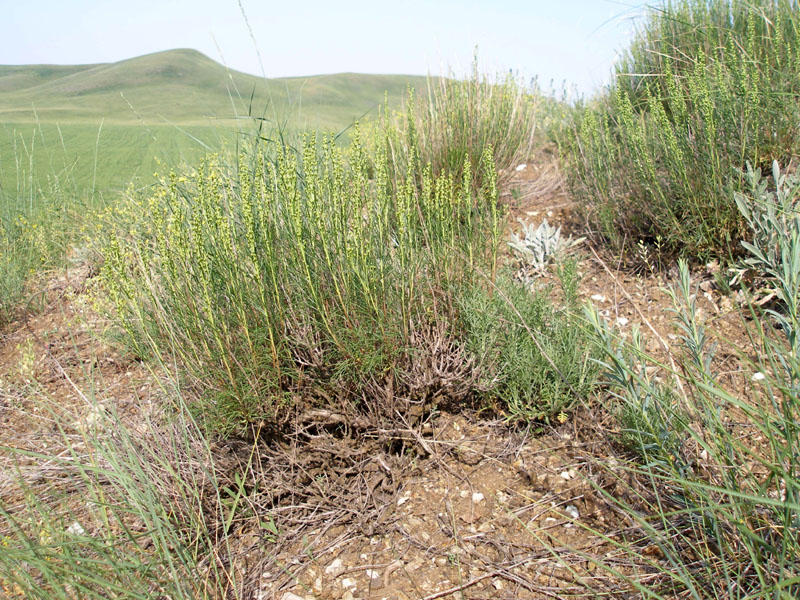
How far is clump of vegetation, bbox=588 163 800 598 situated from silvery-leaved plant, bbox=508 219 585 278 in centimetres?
142

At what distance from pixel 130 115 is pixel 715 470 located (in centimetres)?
742

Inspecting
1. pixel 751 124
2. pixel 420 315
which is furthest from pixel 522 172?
pixel 420 315

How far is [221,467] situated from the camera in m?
2.07

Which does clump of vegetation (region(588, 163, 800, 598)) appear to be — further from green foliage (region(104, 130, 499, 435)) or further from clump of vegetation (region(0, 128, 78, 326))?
clump of vegetation (region(0, 128, 78, 326))

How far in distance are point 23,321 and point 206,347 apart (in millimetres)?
3098

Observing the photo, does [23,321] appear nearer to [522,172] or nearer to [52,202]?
[52,202]

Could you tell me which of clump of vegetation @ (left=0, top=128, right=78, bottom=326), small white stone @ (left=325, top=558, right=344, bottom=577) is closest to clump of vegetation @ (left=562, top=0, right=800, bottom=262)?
small white stone @ (left=325, top=558, right=344, bottom=577)

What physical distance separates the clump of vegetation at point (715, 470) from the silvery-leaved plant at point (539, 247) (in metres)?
1.42

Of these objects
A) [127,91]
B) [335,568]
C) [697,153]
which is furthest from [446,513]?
[127,91]

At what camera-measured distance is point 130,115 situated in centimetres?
693

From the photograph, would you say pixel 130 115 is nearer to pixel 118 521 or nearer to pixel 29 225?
pixel 29 225

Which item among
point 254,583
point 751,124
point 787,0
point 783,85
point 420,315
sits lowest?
point 254,583

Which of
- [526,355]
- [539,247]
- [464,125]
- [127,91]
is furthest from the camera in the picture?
[127,91]

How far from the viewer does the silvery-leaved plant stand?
3.41 meters
